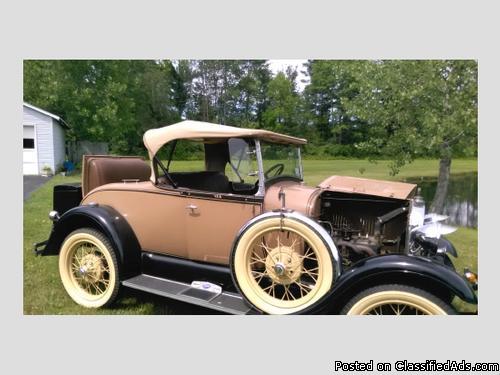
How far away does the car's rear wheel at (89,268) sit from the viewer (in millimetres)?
3838

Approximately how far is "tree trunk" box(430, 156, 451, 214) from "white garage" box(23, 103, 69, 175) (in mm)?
11693

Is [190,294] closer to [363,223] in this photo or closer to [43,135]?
[363,223]

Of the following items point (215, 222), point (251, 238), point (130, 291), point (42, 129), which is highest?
point (42, 129)

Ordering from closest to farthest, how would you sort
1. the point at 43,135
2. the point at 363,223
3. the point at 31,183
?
the point at 363,223, the point at 31,183, the point at 43,135

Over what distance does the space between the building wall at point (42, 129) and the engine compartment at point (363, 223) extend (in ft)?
38.0

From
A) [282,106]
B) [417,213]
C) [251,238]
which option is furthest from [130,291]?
[282,106]

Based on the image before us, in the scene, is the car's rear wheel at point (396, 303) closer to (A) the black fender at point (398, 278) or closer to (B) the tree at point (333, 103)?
(A) the black fender at point (398, 278)

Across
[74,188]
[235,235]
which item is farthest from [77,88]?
[235,235]

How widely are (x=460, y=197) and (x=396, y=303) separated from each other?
4452 mm

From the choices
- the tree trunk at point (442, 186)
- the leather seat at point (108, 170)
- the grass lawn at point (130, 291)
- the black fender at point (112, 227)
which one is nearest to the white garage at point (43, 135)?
the grass lawn at point (130, 291)

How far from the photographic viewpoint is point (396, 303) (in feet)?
8.79

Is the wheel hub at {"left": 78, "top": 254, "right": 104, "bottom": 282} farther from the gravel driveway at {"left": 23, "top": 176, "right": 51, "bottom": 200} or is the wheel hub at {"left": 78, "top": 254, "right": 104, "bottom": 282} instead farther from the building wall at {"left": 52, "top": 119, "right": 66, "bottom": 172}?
the building wall at {"left": 52, "top": 119, "right": 66, "bottom": 172}

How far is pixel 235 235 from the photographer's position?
338cm

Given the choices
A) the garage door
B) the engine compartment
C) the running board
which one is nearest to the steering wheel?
the engine compartment
